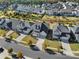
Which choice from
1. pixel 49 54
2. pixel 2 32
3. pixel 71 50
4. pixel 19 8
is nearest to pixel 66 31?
pixel 71 50

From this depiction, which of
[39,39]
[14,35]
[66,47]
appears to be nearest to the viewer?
[66,47]

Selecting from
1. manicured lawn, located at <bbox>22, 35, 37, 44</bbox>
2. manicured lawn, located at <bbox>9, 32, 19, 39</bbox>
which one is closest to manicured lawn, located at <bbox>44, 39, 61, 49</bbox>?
manicured lawn, located at <bbox>22, 35, 37, 44</bbox>

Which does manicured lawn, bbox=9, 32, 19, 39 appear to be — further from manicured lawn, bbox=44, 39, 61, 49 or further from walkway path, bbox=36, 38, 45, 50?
manicured lawn, bbox=44, 39, 61, 49

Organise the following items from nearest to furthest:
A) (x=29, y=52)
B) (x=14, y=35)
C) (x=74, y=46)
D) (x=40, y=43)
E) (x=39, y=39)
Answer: (x=29, y=52) → (x=74, y=46) → (x=40, y=43) → (x=39, y=39) → (x=14, y=35)

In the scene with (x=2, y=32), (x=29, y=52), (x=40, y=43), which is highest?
(x=2, y=32)

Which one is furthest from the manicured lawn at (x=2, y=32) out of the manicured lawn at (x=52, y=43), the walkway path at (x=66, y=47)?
the walkway path at (x=66, y=47)

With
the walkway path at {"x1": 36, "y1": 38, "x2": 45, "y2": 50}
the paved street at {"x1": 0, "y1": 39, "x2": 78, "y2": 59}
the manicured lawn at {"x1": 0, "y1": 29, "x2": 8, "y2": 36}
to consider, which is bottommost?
the paved street at {"x1": 0, "y1": 39, "x2": 78, "y2": 59}

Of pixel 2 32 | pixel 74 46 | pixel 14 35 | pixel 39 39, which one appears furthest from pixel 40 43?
pixel 2 32

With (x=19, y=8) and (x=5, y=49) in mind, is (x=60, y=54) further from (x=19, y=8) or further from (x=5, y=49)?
(x=19, y=8)

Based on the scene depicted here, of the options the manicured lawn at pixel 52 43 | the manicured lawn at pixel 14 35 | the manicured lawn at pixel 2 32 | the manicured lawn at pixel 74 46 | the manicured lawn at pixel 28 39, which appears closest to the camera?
the manicured lawn at pixel 74 46

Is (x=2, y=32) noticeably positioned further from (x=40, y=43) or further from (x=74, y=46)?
(x=74, y=46)

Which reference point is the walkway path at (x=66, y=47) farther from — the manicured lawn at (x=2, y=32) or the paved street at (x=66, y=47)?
the manicured lawn at (x=2, y=32)
